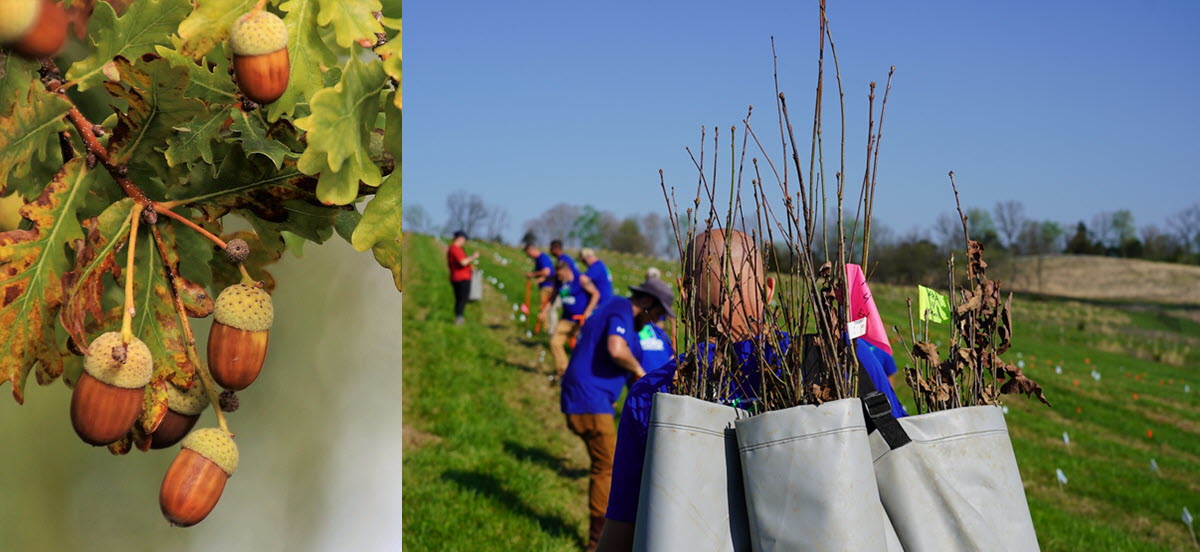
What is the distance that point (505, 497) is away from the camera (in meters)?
7.52

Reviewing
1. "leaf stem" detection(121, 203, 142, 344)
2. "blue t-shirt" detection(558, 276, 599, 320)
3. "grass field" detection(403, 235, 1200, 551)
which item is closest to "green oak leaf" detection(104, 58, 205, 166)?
"leaf stem" detection(121, 203, 142, 344)

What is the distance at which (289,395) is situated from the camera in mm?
2287

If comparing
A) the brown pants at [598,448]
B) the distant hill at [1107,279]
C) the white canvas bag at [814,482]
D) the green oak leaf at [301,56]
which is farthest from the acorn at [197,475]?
the distant hill at [1107,279]

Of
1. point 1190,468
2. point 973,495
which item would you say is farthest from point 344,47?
point 1190,468

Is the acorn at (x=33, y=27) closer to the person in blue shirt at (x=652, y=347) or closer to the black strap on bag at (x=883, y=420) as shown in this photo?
the black strap on bag at (x=883, y=420)

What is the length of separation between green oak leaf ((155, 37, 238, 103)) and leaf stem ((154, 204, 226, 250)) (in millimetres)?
250

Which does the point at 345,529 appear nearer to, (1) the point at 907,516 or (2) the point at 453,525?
(1) the point at 907,516

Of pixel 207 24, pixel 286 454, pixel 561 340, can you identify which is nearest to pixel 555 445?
pixel 561 340

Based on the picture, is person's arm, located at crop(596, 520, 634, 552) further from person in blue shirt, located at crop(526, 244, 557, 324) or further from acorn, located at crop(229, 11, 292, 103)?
person in blue shirt, located at crop(526, 244, 557, 324)

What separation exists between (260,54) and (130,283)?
551mm

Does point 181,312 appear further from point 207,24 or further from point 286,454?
point 207,24

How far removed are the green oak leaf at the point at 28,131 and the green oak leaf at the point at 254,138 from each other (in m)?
0.33

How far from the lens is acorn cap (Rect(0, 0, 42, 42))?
6.04ft

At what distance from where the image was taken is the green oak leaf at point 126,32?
1.93 metres
